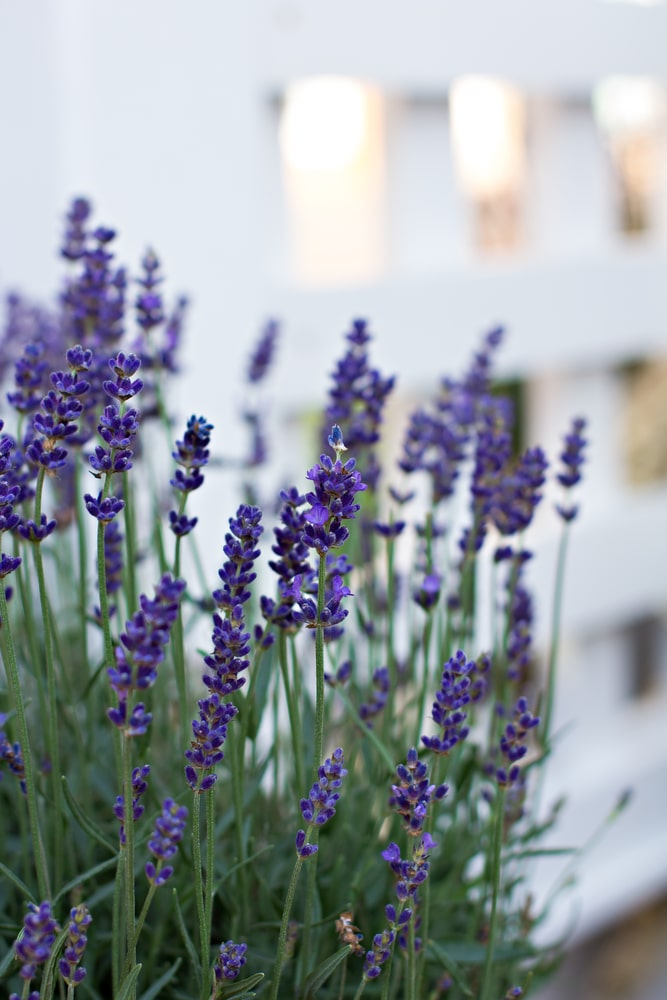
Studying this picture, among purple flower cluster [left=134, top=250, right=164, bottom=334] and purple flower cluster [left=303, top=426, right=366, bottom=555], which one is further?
purple flower cluster [left=134, top=250, right=164, bottom=334]

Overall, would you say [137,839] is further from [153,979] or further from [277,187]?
[277,187]

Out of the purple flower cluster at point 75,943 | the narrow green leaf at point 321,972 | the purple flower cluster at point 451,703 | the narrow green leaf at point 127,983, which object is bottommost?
the narrow green leaf at point 321,972

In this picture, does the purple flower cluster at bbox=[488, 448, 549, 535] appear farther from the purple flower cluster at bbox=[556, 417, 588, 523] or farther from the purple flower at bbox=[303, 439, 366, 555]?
the purple flower at bbox=[303, 439, 366, 555]

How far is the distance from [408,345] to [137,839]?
84.8 inches

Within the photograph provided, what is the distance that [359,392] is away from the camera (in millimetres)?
572

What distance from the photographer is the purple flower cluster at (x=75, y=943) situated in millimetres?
342

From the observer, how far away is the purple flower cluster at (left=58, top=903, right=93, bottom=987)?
342 millimetres

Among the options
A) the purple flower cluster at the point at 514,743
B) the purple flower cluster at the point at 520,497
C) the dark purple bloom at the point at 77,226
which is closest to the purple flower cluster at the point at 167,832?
the purple flower cluster at the point at 514,743

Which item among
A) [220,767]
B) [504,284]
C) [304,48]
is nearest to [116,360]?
[220,767]

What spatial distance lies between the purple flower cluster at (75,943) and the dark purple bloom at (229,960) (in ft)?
0.15

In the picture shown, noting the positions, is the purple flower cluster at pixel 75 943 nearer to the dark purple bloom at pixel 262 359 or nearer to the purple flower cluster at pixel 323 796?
the purple flower cluster at pixel 323 796

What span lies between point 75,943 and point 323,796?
0.09 meters

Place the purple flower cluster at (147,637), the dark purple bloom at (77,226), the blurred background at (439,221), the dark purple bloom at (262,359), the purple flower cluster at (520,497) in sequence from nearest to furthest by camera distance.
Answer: the purple flower cluster at (147,637) → the purple flower cluster at (520,497) → the dark purple bloom at (77,226) → the dark purple bloom at (262,359) → the blurred background at (439,221)

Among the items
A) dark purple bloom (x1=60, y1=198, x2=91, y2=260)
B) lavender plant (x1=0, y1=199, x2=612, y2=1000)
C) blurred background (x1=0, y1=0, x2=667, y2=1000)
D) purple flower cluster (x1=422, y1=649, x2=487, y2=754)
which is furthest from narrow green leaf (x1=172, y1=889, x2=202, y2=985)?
blurred background (x1=0, y1=0, x2=667, y2=1000)
